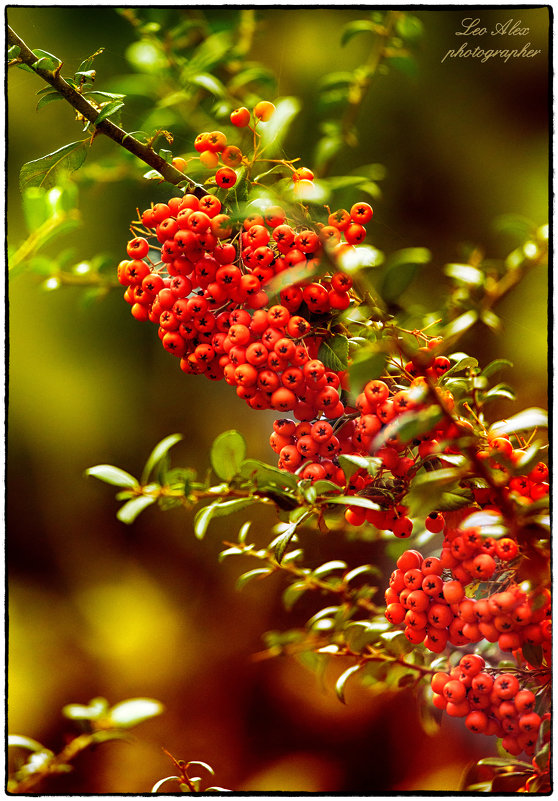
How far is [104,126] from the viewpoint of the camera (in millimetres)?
636

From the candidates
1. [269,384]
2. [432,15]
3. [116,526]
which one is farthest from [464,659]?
[432,15]

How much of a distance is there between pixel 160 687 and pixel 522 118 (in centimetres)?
85

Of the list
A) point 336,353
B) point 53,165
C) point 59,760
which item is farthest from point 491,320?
point 59,760

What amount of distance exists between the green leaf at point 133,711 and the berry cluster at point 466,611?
37 centimetres

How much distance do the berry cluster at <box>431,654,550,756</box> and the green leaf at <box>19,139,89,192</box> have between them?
0.63 metres

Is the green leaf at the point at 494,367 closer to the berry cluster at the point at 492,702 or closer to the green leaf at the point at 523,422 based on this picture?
the green leaf at the point at 523,422

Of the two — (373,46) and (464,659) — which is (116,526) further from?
(373,46)

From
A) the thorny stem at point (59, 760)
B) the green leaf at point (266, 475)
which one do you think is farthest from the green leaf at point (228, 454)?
the thorny stem at point (59, 760)

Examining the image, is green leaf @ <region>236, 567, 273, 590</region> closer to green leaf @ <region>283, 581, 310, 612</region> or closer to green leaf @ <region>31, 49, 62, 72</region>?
green leaf @ <region>283, 581, 310, 612</region>

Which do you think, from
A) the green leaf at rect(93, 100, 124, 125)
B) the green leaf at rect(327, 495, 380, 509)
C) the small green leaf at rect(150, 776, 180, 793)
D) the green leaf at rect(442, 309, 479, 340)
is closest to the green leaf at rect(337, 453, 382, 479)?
the green leaf at rect(327, 495, 380, 509)

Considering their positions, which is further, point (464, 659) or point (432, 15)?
point (432, 15)

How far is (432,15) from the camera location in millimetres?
817

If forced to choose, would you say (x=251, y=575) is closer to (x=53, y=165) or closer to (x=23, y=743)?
(x=23, y=743)

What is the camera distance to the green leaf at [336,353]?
24.6 inches
